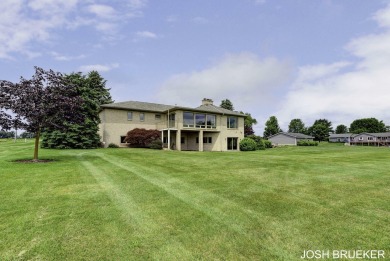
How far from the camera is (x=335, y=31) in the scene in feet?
62.8

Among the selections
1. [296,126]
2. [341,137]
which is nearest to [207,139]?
[341,137]

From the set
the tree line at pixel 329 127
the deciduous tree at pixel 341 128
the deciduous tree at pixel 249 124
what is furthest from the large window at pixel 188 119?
the deciduous tree at pixel 341 128

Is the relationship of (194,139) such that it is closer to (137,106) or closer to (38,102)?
(137,106)

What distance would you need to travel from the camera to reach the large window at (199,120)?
3259 cm

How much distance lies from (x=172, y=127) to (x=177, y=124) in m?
1.42

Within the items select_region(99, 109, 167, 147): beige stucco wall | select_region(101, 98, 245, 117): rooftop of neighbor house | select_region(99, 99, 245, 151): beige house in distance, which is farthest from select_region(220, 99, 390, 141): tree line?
select_region(99, 109, 167, 147): beige stucco wall

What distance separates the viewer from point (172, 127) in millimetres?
33094

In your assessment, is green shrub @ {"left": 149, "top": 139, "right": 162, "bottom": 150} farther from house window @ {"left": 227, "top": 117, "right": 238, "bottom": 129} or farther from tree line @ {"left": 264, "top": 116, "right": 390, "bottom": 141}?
tree line @ {"left": 264, "top": 116, "right": 390, "bottom": 141}

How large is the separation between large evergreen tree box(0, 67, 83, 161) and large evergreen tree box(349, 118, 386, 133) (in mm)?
139762

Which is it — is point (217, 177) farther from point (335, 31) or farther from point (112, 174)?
point (335, 31)

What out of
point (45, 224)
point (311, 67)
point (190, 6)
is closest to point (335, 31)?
point (311, 67)

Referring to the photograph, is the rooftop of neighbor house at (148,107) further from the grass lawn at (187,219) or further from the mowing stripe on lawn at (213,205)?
the grass lawn at (187,219)

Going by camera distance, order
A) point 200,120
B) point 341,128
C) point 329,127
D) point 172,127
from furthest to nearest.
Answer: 1. point 341,128
2. point 329,127
3. point 200,120
4. point 172,127

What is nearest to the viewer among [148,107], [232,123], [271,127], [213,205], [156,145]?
[213,205]
